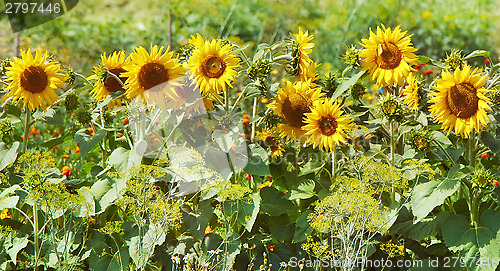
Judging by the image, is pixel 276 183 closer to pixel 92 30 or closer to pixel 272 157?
pixel 272 157

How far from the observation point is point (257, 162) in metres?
2.20

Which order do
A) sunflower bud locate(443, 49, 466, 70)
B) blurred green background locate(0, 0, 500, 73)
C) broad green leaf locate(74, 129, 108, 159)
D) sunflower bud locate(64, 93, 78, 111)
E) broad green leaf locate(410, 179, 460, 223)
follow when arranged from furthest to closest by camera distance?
blurred green background locate(0, 0, 500, 73) < sunflower bud locate(64, 93, 78, 111) < broad green leaf locate(74, 129, 108, 159) < sunflower bud locate(443, 49, 466, 70) < broad green leaf locate(410, 179, 460, 223)

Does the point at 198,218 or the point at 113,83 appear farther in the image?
the point at 113,83

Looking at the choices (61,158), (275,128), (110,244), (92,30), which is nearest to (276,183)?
(275,128)

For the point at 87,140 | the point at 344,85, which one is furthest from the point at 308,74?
the point at 87,140

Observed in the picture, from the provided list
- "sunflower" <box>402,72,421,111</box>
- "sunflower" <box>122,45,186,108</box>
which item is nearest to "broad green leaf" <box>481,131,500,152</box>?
"sunflower" <box>402,72,421,111</box>

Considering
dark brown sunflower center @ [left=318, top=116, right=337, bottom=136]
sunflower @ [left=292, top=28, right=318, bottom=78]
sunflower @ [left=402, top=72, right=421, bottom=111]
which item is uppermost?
sunflower @ [left=292, top=28, right=318, bottom=78]

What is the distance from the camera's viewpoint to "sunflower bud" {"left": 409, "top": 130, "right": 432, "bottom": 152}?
2.11 metres

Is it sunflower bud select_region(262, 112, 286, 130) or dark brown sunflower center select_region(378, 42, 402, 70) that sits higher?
dark brown sunflower center select_region(378, 42, 402, 70)

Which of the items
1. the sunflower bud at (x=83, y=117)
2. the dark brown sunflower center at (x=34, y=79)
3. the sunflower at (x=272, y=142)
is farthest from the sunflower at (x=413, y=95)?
the dark brown sunflower center at (x=34, y=79)

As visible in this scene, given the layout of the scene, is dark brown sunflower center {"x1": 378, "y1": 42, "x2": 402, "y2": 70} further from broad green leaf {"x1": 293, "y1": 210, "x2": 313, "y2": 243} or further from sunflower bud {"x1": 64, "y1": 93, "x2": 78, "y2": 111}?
sunflower bud {"x1": 64, "y1": 93, "x2": 78, "y2": 111}

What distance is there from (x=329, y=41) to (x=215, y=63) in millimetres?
4234

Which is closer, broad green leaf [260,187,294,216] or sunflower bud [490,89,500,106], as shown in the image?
sunflower bud [490,89,500,106]

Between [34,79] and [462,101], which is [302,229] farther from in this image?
[34,79]
